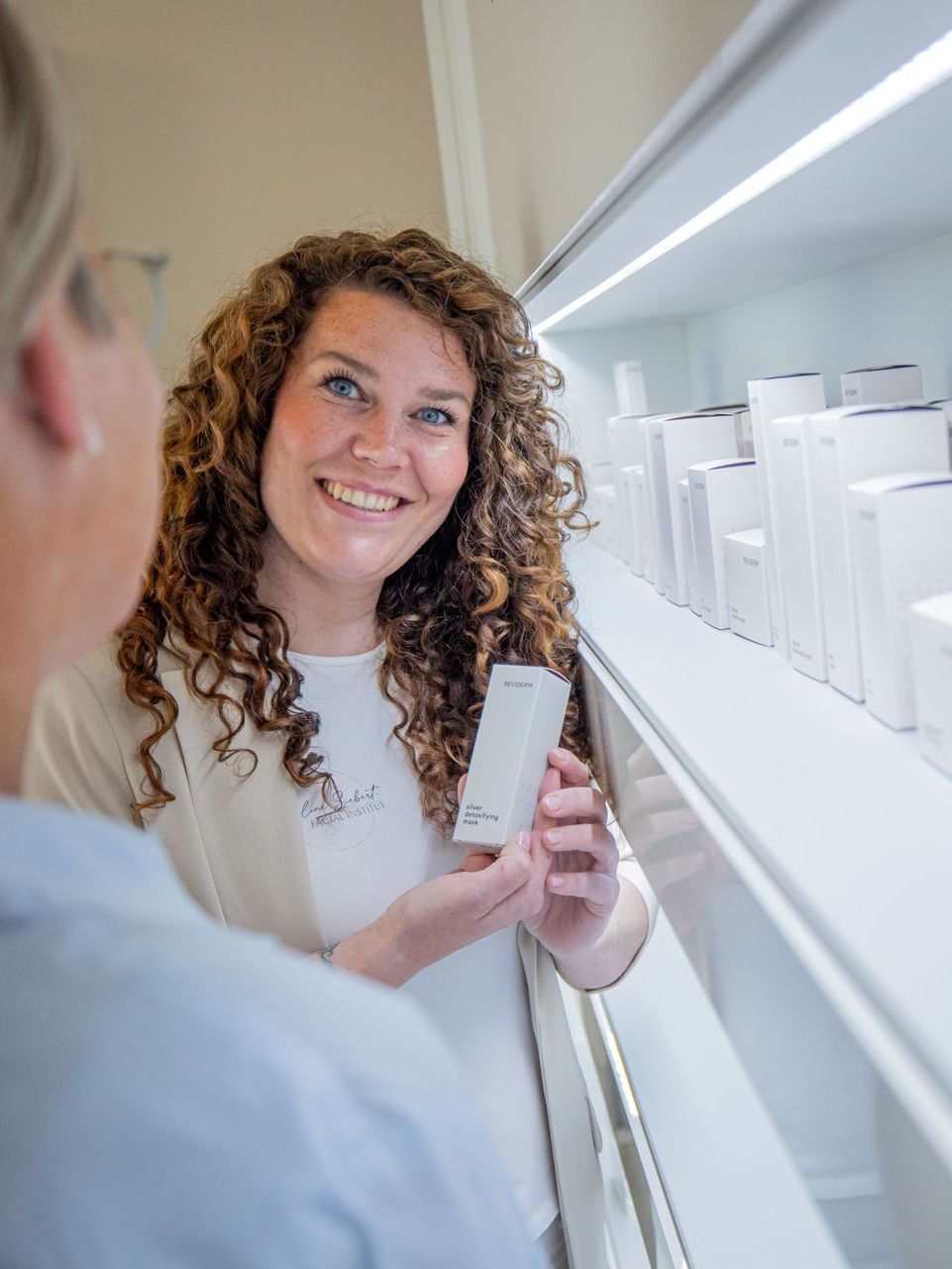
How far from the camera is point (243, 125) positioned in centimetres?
254

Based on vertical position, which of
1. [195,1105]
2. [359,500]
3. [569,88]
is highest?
[569,88]

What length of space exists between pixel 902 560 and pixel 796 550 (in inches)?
7.5

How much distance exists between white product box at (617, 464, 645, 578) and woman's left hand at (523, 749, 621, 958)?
21.4 inches

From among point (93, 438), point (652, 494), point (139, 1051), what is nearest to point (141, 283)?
point (93, 438)

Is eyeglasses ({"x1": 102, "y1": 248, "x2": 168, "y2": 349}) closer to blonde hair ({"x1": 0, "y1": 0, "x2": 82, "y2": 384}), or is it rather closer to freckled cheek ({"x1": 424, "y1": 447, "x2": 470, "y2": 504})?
blonde hair ({"x1": 0, "y1": 0, "x2": 82, "y2": 384})

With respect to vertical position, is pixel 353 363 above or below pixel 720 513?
above

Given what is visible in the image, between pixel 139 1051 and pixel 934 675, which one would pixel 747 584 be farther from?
pixel 139 1051

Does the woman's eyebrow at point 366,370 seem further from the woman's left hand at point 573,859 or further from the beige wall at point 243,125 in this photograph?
the beige wall at point 243,125

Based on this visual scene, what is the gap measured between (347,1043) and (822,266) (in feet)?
4.07

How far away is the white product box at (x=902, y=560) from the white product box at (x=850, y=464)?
57 millimetres

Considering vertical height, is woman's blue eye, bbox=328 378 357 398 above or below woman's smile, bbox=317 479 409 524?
above

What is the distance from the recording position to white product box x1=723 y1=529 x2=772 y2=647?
1062 millimetres

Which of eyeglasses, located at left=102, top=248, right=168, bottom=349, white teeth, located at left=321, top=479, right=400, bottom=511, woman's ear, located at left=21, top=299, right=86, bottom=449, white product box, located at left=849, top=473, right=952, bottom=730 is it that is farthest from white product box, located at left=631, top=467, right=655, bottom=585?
woman's ear, located at left=21, top=299, right=86, bottom=449

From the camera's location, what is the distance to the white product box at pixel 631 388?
187cm
